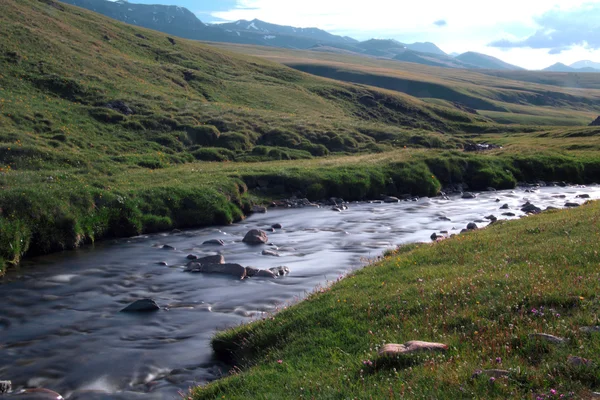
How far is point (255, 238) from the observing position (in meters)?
27.6

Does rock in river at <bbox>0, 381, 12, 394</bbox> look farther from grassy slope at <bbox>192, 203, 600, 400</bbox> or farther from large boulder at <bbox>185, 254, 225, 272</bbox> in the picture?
large boulder at <bbox>185, 254, 225, 272</bbox>

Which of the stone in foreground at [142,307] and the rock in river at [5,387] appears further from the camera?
the stone in foreground at [142,307]

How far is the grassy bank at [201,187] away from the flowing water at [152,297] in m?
1.36

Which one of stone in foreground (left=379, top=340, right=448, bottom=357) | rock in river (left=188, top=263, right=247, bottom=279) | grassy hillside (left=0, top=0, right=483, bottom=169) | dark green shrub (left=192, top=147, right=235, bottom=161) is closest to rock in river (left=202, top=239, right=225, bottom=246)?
rock in river (left=188, top=263, right=247, bottom=279)

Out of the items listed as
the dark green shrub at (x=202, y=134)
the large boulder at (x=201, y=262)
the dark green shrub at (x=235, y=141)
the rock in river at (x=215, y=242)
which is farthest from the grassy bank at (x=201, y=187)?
the dark green shrub at (x=202, y=134)

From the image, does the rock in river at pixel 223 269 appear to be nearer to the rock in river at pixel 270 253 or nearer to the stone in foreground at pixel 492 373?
the rock in river at pixel 270 253

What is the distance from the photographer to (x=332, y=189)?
42.1m

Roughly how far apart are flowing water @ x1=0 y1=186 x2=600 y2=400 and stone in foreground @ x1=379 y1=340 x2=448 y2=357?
515 cm

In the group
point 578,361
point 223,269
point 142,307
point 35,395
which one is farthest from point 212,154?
point 578,361

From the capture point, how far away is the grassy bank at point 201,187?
2516 cm

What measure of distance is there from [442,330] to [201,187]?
2576 cm

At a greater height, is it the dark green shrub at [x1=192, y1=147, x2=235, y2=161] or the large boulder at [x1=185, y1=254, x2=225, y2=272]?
the dark green shrub at [x1=192, y1=147, x2=235, y2=161]

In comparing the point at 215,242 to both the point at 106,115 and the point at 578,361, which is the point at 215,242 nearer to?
the point at 578,361

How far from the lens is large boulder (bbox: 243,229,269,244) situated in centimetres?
2757
